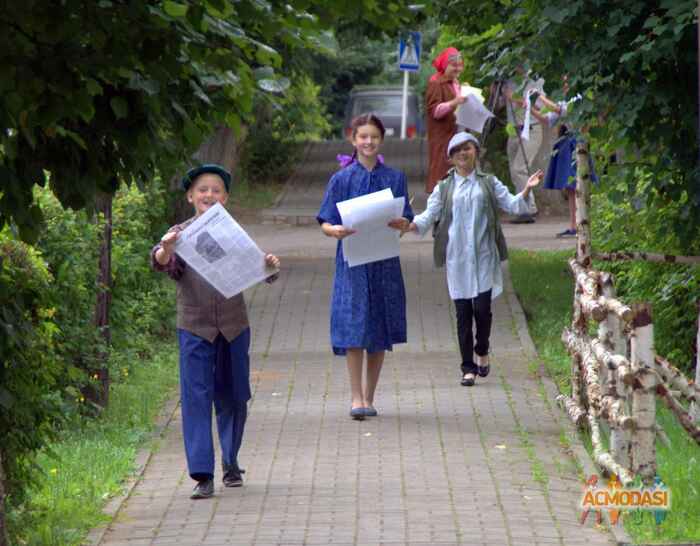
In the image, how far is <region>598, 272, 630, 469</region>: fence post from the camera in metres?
7.65

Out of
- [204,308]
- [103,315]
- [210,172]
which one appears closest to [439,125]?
[103,315]

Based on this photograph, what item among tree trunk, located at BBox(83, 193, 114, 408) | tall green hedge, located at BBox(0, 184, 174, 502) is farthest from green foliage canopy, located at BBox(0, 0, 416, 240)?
tree trunk, located at BBox(83, 193, 114, 408)

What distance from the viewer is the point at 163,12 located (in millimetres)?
5426

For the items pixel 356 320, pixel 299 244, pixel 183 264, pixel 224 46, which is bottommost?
pixel 299 244

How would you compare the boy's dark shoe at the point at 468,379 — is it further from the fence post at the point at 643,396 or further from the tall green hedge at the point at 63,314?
the fence post at the point at 643,396

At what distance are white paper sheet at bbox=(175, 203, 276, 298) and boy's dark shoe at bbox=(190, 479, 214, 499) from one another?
36.8 inches

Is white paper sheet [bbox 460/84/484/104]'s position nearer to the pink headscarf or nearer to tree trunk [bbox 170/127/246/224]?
the pink headscarf

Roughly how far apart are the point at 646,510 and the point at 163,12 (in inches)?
127

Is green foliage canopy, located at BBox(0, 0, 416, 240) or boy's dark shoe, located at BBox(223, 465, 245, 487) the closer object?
green foliage canopy, located at BBox(0, 0, 416, 240)

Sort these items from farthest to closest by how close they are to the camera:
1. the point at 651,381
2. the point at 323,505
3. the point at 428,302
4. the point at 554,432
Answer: the point at 428,302, the point at 554,432, the point at 323,505, the point at 651,381

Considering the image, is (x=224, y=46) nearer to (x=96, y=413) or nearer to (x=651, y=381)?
(x=651, y=381)

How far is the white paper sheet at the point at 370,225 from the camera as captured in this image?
9656mm

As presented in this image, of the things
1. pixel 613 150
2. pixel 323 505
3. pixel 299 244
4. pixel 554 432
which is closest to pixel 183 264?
pixel 323 505

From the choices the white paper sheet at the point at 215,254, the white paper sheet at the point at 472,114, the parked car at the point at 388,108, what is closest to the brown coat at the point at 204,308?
the white paper sheet at the point at 215,254
